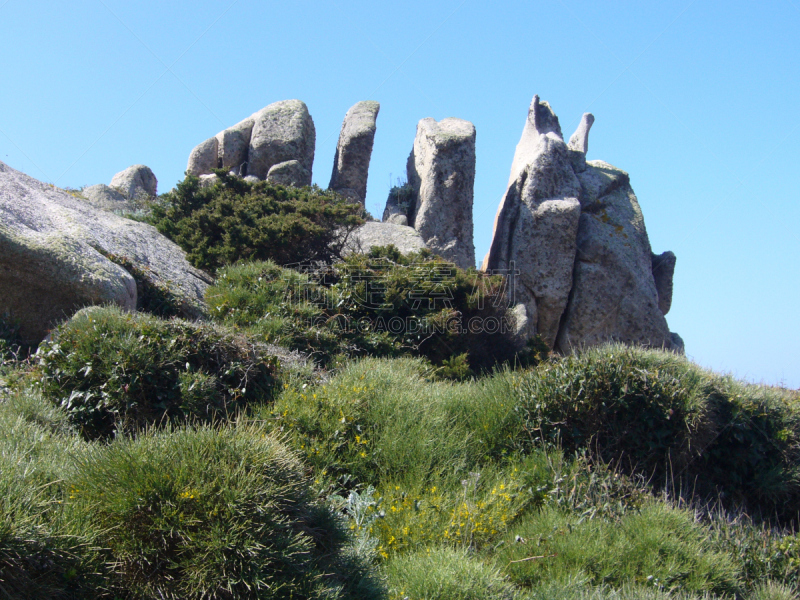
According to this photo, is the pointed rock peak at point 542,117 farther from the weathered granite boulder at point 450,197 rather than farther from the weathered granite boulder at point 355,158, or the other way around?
the weathered granite boulder at point 355,158

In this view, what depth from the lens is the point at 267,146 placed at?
19266mm

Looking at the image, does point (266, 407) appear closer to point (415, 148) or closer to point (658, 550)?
point (658, 550)

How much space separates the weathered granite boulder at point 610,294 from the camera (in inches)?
625

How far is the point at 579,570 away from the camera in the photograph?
4875mm

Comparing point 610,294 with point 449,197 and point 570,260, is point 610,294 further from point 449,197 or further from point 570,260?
point 449,197

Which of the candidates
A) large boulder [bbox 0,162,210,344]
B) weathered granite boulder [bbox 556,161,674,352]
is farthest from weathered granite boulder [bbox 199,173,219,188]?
weathered granite boulder [bbox 556,161,674,352]

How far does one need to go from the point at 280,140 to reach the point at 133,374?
48.0ft

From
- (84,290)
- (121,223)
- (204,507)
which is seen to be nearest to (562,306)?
(121,223)

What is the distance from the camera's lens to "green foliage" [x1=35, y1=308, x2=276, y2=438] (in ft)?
19.1

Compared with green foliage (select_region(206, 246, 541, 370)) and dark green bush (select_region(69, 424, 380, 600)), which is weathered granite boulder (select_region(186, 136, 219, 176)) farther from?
dark green bush (select_region(69, 424, 380, 600))

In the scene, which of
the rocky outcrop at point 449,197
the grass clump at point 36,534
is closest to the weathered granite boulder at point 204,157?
the rocky outcrop at point 449,197

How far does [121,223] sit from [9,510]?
9502mm

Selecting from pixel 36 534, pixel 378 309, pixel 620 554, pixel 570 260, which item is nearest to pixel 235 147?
pixel 570 260

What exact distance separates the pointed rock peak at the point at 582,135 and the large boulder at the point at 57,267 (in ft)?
48.4
